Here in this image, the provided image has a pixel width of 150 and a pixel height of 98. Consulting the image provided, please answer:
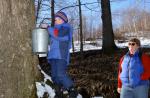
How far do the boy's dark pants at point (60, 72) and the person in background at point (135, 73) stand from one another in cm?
117

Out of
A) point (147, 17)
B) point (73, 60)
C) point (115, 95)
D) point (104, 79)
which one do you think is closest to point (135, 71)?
point (115, 95)

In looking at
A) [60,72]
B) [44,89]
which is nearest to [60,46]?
[60,72]

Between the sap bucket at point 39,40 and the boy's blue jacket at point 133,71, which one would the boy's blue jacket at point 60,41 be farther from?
the boy's blue jacket at point 133,71

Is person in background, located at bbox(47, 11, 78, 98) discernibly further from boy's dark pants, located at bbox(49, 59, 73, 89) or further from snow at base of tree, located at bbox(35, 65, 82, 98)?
snow at base of tree, located at bbox(35, 65, 82, 98)

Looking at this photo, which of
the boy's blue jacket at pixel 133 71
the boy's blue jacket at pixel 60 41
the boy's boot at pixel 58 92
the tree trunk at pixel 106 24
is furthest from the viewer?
the tree trunk at pixel 106 24

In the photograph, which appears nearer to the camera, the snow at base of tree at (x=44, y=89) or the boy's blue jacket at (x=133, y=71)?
the boy's blue jacket at (x=133, y=71)

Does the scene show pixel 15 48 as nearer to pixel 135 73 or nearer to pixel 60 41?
pixel 60 41

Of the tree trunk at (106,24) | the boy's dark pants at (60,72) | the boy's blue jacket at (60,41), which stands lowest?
the boy's dark pants at (60,72)

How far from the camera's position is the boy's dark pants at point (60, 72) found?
24.0 ft

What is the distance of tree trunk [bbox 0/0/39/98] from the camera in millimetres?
5875

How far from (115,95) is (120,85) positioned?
3.68 metres

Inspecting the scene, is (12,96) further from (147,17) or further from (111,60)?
(147,17)

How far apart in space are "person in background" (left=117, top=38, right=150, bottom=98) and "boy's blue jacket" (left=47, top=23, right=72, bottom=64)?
1142mm

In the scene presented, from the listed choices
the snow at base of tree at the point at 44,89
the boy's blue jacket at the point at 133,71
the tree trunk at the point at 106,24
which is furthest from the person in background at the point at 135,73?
the tree trunk at the point at 106,24
